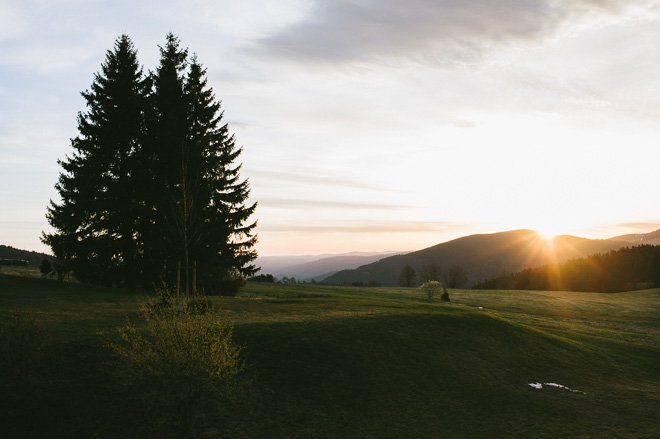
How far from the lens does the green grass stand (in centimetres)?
1561

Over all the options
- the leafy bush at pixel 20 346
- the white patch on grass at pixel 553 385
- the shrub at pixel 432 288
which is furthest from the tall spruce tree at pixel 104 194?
the shrub at pixel 432 288

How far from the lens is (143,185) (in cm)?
4225

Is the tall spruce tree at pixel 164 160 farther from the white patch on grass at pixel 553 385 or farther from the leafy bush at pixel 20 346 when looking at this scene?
the white patch on grass at pixel 553 385

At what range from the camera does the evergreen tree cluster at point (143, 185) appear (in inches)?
1614

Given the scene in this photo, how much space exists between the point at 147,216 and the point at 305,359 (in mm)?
26283

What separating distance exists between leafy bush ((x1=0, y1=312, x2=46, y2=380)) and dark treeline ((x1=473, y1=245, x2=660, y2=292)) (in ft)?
432

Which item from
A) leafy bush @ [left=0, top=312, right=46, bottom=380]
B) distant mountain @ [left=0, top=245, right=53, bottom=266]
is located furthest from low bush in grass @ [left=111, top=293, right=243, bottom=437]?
distant mountain @ [left=0, top=245, right=53, bottom=266]

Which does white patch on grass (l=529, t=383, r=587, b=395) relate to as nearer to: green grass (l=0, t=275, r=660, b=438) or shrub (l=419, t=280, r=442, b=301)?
green grass (l=0, t=275, r=660, b=438)

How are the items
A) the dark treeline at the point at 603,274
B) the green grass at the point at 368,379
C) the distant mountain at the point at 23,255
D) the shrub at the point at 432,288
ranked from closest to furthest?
the green grass at the point at 368,379 → the shrub at the point at 432,288 → the distant mountain at the point at 23,255 → the dark treeline at the point at 603,274

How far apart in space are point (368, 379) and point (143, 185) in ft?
100

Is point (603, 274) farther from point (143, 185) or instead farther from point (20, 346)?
point (20, 346)

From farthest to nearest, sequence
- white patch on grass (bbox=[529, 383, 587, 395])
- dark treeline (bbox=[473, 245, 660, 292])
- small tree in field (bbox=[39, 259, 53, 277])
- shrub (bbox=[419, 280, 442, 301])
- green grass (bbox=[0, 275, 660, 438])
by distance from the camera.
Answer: dark treeline (bbox=[473, 245, 660, 292]), shrub (bbox=[419, 280, 442, 301]), small tree in field (bbox=[39, 259, 53, 277]), white patch on grass (bbox=[529, 383, 587, 395]), green grass (bbox=[0, 275, 660, 438])

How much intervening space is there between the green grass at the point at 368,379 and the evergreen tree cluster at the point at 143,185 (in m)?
7.31

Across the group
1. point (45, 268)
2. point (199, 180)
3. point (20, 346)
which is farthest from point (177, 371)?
point (45, 268)
